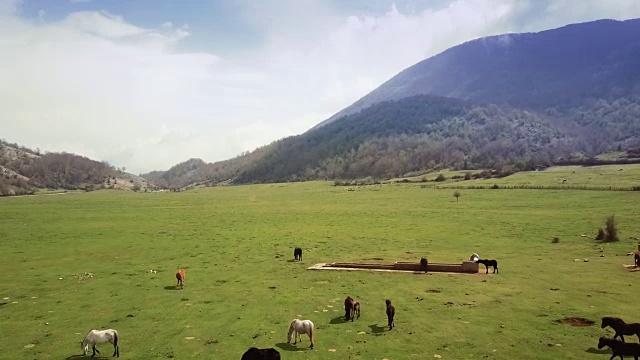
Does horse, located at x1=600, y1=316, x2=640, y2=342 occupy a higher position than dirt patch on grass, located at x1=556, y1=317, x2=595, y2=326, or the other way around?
horse, located at x1=600, y1=316, x2=640, y2=342

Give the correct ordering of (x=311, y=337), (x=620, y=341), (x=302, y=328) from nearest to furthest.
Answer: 1. (x=620, y=341)
2. (x=311, y=337)
3. (x=302, y=328)

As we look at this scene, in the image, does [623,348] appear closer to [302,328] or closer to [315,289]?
[302,328]

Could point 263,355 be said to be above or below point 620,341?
above

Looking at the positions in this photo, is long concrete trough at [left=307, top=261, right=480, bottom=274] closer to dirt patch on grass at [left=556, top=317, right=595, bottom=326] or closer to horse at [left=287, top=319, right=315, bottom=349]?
dirt patch on grass at [left=556, top=317, right=595, bottom=326]

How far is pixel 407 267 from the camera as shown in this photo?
38.2 meters

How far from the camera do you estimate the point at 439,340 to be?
21.0m

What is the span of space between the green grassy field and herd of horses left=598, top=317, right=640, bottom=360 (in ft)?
2.15

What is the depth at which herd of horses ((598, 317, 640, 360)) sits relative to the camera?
1755 cm

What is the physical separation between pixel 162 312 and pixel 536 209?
71.0 meters

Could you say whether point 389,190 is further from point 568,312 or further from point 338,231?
point 568,312

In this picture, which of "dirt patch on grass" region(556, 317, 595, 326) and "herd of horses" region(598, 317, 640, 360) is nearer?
"herd of horses" region(598, 317, 640, 360)

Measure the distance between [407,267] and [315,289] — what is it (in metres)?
9.83

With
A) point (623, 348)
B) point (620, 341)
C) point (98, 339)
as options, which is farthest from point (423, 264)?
point (98, 339)

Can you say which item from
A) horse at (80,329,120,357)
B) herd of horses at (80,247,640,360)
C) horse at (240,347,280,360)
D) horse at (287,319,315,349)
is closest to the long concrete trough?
herd of horses at (80,247,640,360)
